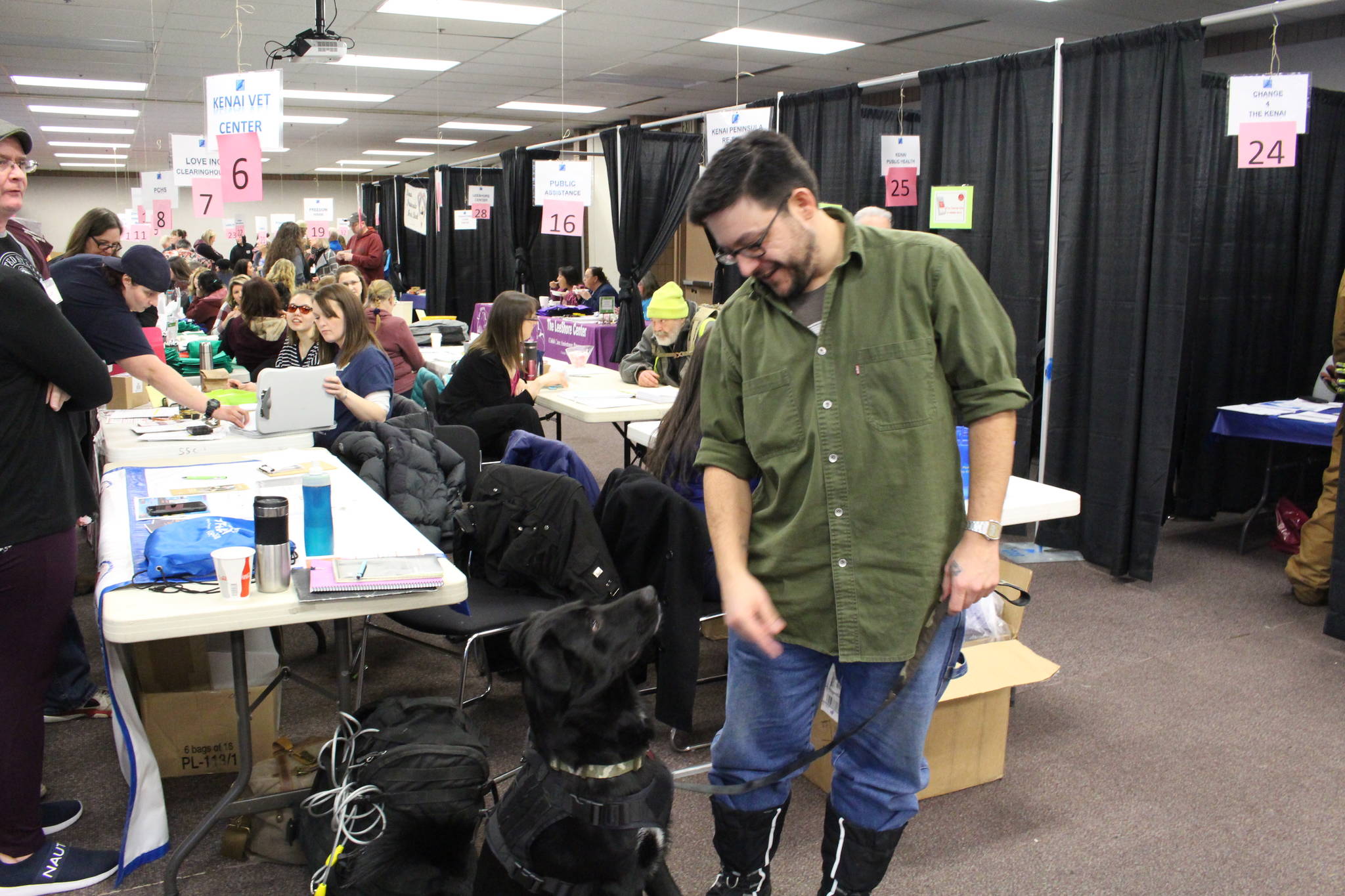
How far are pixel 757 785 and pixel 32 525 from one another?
143 cm

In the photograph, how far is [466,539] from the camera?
2656 millimetres

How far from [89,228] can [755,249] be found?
10.3 ft

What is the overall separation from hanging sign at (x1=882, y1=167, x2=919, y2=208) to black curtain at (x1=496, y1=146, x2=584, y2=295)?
4.29m

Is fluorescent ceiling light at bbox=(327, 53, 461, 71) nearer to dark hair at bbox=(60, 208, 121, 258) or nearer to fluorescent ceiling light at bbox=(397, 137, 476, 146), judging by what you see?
dark hair at bbox=(60, 208, 121, 258)

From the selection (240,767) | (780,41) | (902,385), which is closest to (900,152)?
(780,41)

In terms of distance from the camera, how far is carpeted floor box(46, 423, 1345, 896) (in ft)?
6.75

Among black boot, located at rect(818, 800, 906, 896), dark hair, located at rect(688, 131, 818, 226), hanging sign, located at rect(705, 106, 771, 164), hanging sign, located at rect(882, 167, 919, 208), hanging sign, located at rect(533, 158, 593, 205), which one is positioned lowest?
black boot, located at rect(818, 800, 906, 896)

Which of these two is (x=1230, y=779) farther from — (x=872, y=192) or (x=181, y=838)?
(x=872, y=192)

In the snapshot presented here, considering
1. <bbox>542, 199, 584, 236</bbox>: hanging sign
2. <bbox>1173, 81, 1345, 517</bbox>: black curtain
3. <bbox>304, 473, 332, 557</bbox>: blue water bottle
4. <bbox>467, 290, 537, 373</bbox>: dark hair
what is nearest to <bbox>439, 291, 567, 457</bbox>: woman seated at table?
<bbox>467, 290, 537, 373</bbox>: dark hair

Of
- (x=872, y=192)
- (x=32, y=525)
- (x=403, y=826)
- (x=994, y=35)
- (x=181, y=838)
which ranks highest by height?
(x=994, y=35)

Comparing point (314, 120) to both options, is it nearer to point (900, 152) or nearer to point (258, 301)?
point (258, 301)

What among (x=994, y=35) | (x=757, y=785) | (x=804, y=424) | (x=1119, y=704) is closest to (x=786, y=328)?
(x=804, y=424)

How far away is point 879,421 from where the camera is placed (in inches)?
56.4

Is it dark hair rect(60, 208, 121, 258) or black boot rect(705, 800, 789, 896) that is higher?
dark hair rect(60, 208, 121, 258)
